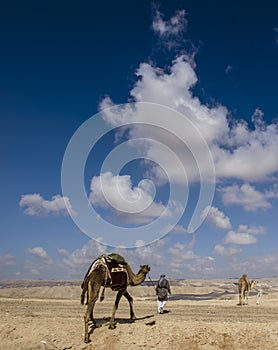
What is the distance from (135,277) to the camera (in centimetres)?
1966

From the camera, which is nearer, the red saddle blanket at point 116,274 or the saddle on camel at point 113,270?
the saddle on camel at point 113,270

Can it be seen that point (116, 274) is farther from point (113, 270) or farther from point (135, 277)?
point (135, 277)

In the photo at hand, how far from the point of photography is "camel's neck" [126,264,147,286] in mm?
19413

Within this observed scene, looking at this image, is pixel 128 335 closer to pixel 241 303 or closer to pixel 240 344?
pixel 240 344

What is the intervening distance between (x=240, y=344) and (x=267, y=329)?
158 centimetres

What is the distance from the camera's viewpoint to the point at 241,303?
3431 cm

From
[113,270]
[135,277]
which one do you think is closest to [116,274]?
[113,270]

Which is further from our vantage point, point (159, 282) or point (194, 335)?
point (159, 282)

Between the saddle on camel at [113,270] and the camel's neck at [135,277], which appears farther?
the camel's neck at [135,277]

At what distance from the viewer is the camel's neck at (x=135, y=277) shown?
19.4 metres

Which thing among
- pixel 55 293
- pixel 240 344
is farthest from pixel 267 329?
pixel 55 293

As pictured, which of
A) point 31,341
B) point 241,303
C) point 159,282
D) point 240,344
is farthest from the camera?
point 241,303

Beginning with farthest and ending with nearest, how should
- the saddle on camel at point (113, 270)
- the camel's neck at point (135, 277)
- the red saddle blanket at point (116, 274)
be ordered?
the camel's neck at point (135, 277), the red saddle blanket at point (116, 274), the saddle on camel at point (113, 270)


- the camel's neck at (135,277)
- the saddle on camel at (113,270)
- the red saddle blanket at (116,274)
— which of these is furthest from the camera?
the camel's neck at (135,277)
